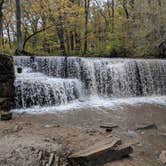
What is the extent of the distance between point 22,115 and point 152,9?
11.9 m

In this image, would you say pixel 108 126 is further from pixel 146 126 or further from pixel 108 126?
pixel 146 126

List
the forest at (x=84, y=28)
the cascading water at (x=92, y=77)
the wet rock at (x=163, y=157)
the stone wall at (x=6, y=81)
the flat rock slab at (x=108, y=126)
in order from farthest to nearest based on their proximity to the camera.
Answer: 1. the forest at (x=84, y=28)
2. the cascading water at (x=92, y=77)
3. the stone wall at (x=6, y=81)
4. the flat rock slab at (x=108, y=126)
5. the wet rock at (x=163, y=157)

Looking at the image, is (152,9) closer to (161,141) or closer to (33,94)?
(33,94)

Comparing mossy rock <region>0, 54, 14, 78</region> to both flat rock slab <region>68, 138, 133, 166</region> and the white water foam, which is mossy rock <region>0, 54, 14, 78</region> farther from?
flat rock slab <region>68, 138, 133, 166</region>

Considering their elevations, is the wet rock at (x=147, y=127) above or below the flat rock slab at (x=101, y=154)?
below

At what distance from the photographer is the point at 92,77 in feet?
39.0

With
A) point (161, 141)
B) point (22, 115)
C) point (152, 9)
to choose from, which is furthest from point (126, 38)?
point (161, 141)

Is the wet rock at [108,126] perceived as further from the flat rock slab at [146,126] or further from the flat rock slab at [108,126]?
the flat rock slab at [146,126]

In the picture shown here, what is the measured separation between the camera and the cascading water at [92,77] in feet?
33.5

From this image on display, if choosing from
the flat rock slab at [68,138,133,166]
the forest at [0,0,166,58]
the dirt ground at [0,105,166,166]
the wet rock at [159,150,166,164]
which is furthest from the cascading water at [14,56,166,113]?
the flat rock slab at [68,138,133,166]

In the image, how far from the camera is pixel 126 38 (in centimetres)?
1866

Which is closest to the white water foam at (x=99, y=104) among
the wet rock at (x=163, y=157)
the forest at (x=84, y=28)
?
the wet rock at (x=163, y=157)

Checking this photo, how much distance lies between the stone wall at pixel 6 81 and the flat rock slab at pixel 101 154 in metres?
5.05

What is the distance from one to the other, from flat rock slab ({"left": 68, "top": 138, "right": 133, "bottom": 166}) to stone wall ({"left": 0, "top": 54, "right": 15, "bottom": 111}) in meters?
5.05
